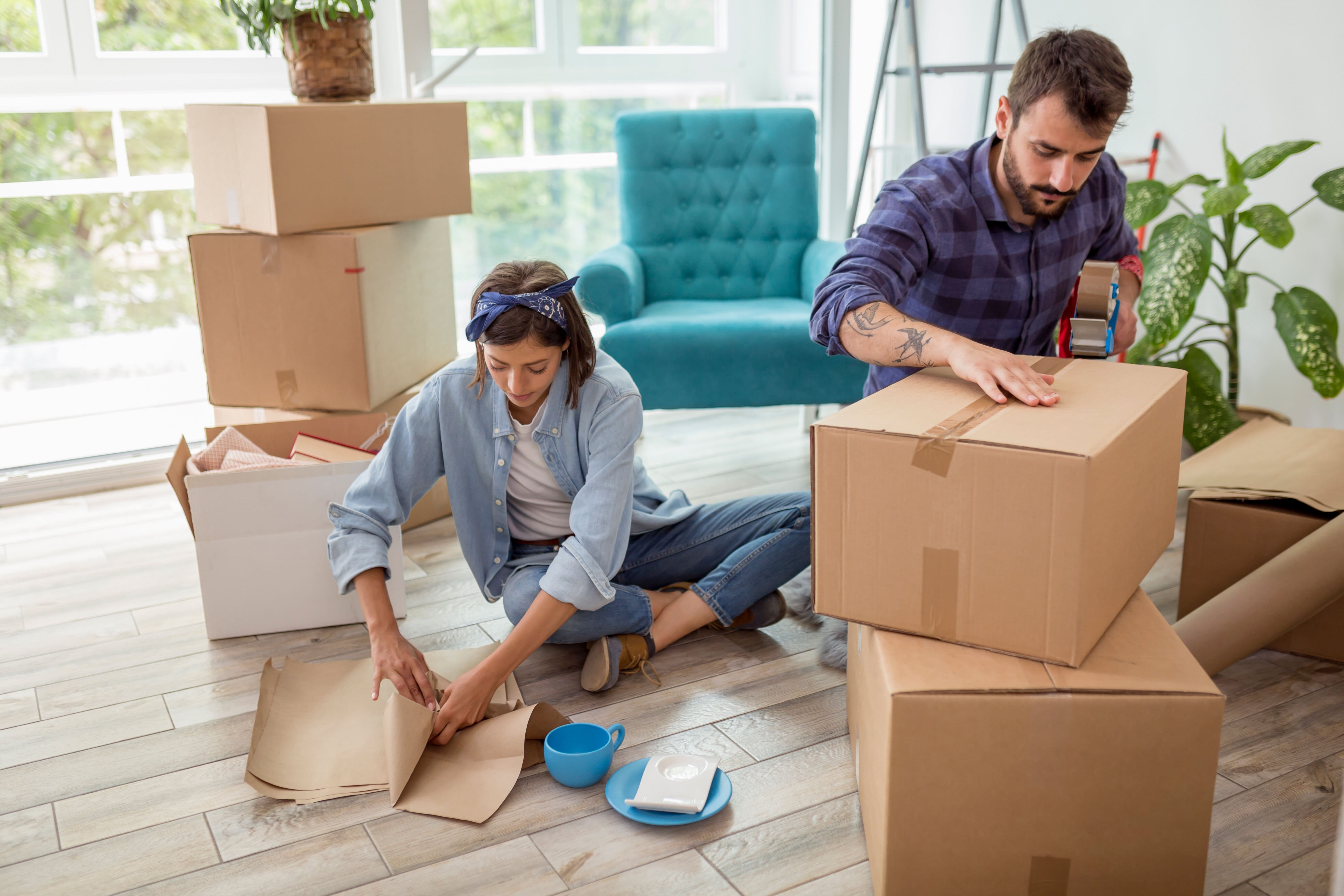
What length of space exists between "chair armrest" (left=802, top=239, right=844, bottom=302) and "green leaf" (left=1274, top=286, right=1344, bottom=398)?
3.28 feet

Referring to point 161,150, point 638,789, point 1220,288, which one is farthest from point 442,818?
point 161,150

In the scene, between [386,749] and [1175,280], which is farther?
[1175,280]

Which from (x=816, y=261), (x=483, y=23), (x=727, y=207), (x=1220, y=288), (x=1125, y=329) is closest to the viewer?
(x=1125, y=329)

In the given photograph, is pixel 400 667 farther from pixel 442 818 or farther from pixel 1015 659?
pixel 1015 659

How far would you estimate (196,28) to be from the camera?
2.75 meters

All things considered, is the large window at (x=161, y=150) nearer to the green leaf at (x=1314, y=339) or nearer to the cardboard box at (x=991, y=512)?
the green leaf at (x=1314, y=339)

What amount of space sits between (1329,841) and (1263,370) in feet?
5.19

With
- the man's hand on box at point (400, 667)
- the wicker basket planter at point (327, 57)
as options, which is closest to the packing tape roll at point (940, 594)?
the man's hand on box at point (400, 667)

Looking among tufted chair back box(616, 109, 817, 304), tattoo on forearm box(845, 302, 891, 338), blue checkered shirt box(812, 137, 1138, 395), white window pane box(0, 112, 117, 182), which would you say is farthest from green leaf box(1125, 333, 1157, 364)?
white window pane box(0, 112, 117, 182)

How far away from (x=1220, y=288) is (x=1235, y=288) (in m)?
0.05

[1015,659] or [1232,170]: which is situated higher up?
[1232,170]

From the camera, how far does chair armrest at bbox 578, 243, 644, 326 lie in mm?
2490

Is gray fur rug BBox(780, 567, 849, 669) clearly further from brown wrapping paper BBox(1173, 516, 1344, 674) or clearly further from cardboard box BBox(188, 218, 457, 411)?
cardboard box BBox(188, 218, 457, 411)

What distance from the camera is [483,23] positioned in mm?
3146
